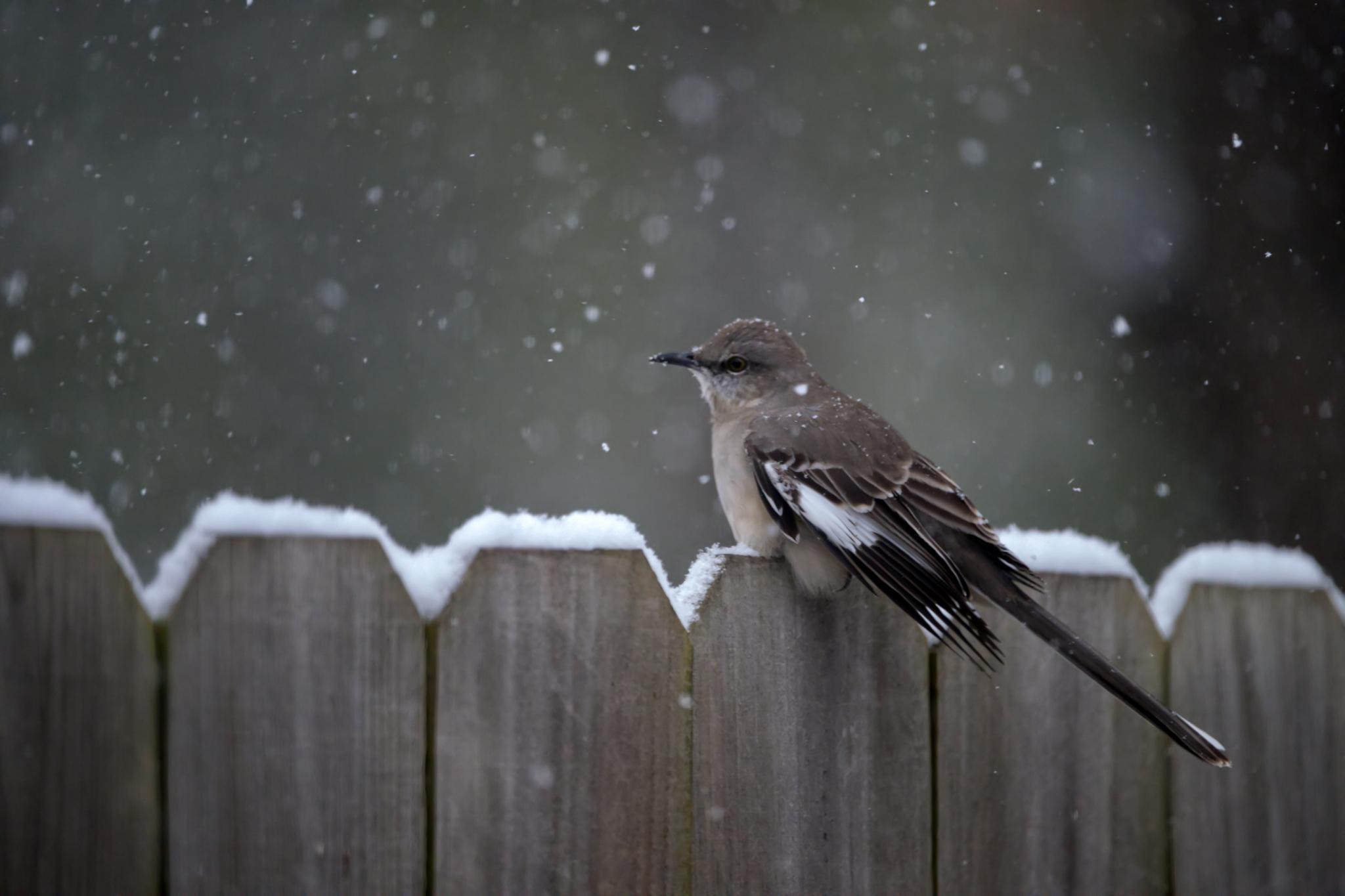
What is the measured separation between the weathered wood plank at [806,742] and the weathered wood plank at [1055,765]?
0.32 feet

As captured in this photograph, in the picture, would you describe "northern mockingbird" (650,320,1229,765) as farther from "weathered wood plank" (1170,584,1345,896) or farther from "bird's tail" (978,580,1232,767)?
"weathered wood plank" (1170,584,1345,896)

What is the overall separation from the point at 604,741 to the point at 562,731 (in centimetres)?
9

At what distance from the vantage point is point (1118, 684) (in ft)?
8.40

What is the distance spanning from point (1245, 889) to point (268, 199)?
7.01 meters

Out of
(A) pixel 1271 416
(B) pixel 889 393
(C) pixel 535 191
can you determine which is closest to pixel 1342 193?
(A) pixel 1271 416

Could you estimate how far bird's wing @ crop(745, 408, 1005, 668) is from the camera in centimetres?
260

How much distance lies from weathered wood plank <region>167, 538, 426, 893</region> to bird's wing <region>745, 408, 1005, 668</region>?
117 centimetres

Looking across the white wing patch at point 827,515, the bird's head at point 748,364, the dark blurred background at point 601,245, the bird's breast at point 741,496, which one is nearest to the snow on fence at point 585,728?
the white wing patch at point 827,515

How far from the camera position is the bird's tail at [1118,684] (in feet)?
8.30

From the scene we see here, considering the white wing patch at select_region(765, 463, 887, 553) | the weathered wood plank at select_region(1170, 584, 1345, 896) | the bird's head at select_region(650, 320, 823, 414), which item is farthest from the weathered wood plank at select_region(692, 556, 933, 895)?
the bird's head at select_region(650, 320, 823, 414)

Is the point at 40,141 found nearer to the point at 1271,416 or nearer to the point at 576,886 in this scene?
the point at 576,886

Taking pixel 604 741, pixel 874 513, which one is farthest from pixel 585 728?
pixel 874 513

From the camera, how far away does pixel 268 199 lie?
7668 millimetres

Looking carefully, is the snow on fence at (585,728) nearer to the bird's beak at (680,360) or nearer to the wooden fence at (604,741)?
the wooden fence at (604,741)
